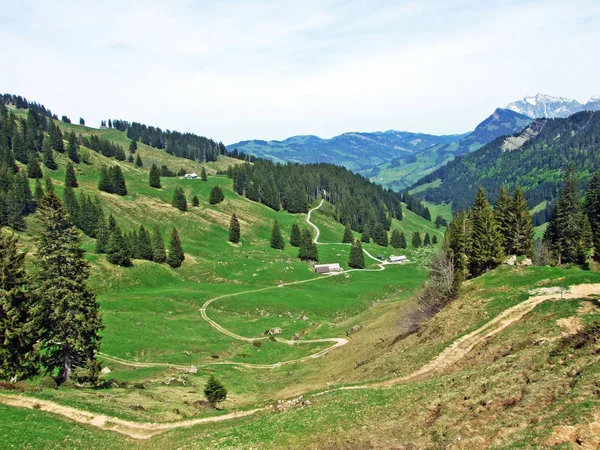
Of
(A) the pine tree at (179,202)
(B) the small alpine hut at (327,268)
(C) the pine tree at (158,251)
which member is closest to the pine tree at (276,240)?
(B) the small alpine hut at (327,268)

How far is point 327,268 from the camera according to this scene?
5256 inches

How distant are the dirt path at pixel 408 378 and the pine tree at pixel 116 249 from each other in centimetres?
7684

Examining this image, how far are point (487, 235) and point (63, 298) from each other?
2662 inches

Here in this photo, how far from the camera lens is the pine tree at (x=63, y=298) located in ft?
131

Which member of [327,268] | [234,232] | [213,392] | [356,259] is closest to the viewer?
[213,392]

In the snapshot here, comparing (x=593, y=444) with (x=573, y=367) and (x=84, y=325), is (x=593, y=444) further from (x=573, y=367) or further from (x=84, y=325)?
(x=84, y=325)

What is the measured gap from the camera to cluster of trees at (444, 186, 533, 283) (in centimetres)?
7381

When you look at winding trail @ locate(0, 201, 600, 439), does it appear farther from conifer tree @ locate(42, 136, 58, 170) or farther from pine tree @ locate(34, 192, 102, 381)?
conifer tree @ locate(42, 136, 58, 170)

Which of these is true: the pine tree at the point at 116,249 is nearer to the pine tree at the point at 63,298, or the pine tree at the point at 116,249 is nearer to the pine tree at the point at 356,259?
the pine tree at the point at 63,298

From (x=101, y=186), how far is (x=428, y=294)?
146 metres

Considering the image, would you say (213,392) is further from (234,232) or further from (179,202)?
(179,202)

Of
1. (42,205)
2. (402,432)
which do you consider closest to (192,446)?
(402,432)

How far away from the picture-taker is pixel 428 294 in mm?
63438

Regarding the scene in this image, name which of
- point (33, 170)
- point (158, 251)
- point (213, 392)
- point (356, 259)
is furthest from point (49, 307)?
point (33, 170)
